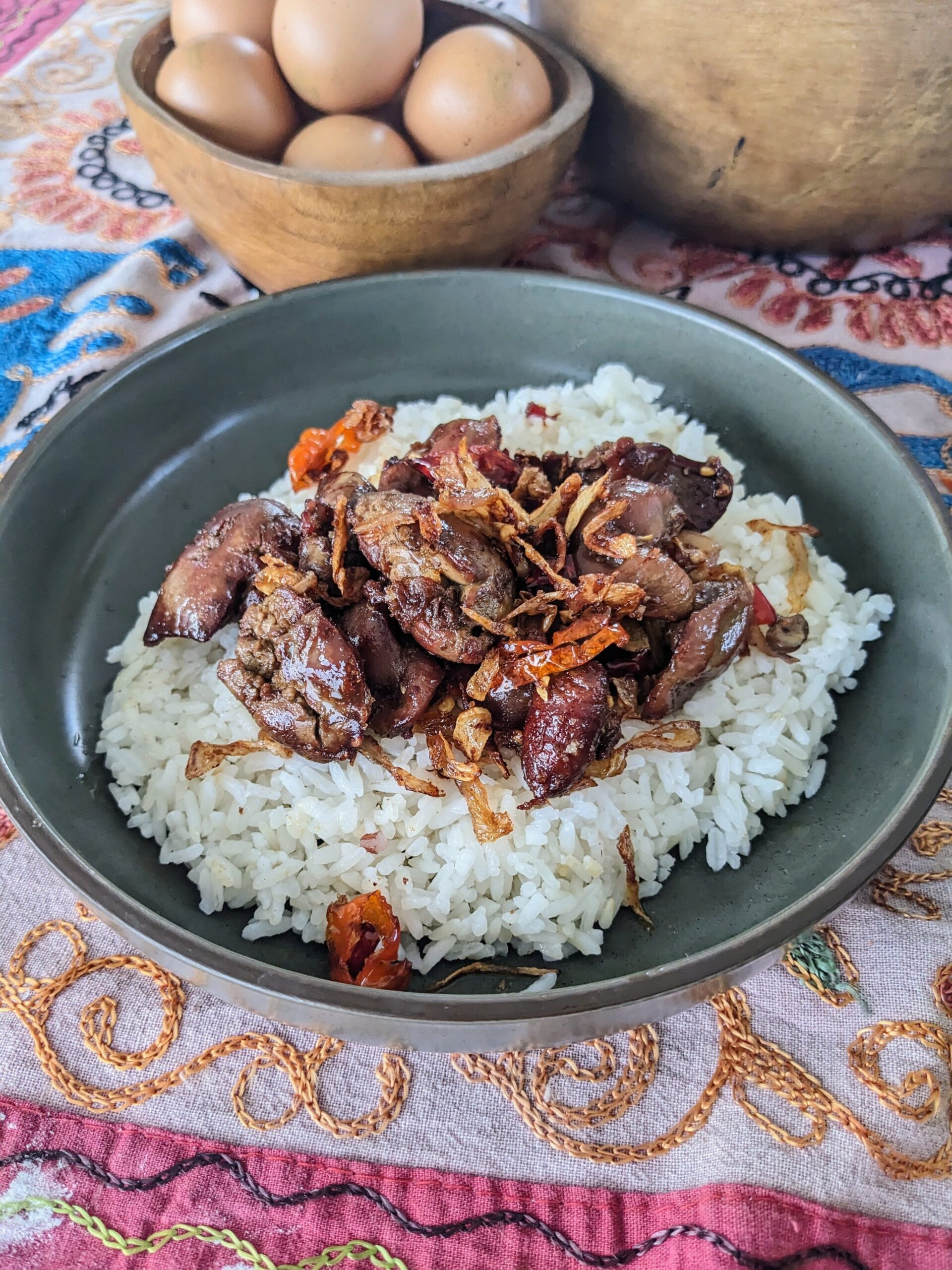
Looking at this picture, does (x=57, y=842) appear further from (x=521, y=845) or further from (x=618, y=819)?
(x=618, y=819)

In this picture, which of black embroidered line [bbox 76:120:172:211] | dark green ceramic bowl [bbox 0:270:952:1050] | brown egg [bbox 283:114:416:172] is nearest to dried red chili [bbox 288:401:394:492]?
dark green ceramic bowl [bbox 0:270:952:1050]

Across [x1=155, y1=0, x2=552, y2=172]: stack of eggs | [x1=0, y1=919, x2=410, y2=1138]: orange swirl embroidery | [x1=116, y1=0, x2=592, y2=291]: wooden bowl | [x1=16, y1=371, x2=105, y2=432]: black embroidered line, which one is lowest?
[x1=0, y1=919, x2=410, y2=1138]: orange swirl embroidery

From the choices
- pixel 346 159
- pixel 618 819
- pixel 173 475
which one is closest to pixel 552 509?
pixel 618 819

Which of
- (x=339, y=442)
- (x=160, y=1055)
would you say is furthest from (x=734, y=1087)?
(x=339, y=442)

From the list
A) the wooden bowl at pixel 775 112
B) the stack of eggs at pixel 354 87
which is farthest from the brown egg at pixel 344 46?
the wooden bowl at pixel 775 112

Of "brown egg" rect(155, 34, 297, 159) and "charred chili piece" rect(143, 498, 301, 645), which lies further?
"brown egg" rect(155, 34, 297, 159)

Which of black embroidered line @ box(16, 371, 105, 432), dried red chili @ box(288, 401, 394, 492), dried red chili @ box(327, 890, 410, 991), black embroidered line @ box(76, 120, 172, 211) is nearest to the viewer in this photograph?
dried red chili @ box(327, 890, 410, 991)

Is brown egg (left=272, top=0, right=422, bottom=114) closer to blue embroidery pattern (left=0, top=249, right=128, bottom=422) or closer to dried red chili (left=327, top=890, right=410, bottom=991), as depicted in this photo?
blue embroidery pattern (left=0, top=249, right=128, bottom=422)
